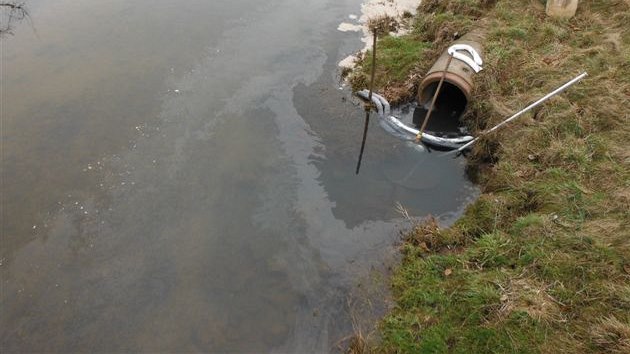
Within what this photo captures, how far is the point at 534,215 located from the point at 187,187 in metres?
6.63

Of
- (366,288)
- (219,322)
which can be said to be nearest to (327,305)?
(366,288)

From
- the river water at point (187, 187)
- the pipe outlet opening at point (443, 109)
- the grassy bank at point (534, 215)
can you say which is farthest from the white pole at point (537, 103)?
the pipe outlet opening at point (443, 109)

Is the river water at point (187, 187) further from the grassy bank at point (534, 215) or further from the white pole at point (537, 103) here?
the white pole at point (537, 103)

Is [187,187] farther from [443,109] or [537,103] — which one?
[537,103]

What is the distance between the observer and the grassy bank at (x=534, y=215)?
6.10 metres

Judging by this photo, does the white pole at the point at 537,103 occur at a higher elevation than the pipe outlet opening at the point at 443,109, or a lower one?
higher

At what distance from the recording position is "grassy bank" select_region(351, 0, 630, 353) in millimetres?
6102

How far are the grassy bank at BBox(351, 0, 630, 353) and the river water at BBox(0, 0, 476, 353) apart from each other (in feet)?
3.10

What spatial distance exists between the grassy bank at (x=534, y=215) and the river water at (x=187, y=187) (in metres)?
0.94

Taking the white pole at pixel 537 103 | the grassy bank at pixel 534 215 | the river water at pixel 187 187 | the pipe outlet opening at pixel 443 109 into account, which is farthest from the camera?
the pipe outlet opening at pixel 443 109

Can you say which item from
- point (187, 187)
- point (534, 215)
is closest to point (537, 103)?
point (534, 215)

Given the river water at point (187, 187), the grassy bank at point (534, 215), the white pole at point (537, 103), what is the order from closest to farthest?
the grassy bank at point (534, 215), the river water at point (187, 187), the white pole at point (537, 103)

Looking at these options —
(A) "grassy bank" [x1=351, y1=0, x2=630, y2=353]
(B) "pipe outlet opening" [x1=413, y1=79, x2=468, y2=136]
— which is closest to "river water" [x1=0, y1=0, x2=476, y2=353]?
(A) "grassy bank" [x1=351, y1=0, x2=630, y2=353]

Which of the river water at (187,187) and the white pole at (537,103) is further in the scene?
the white pole at (537,103)
